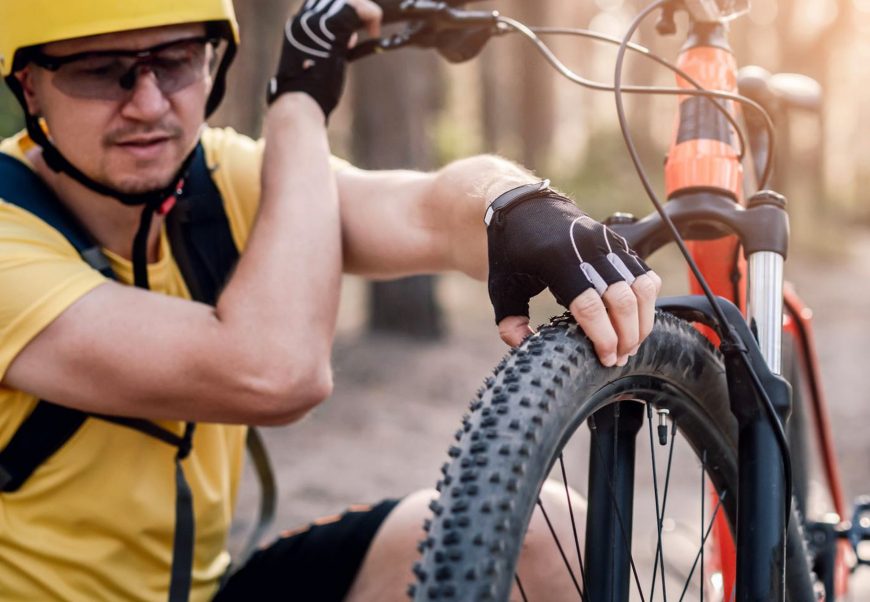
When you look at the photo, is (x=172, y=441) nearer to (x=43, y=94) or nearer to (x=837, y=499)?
(x=43, y=94)

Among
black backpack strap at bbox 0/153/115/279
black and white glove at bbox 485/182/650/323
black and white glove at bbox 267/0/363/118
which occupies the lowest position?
black and white glove at bbox 485/182/650/323

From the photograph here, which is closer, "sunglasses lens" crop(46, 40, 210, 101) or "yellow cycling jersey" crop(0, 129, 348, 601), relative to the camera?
"yellow cycling jersey" crop(0, 129, 348, 601)

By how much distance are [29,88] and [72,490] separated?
772 mm

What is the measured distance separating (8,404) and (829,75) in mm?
15128

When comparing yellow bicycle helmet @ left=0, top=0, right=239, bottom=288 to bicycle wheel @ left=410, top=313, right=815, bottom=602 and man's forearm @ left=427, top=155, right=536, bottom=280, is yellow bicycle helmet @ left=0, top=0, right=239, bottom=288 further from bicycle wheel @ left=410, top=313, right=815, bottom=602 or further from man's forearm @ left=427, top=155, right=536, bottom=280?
bicycle wheel @ left=410, top=313, right=815, bottom=602

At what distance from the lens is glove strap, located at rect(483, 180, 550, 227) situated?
143 cm

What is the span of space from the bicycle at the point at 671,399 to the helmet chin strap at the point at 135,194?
493 millimetres

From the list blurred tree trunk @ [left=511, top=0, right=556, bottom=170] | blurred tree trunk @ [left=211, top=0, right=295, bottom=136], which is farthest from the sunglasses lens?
blurred tree trunk @ [left=511, top=0, right=556, bottom=170]

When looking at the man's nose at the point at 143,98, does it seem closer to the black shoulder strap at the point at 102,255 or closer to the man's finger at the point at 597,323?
the black shoulder strap at the point at 102,255

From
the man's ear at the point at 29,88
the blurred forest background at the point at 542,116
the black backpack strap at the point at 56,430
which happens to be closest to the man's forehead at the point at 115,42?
the man's ear at the point at 29,88

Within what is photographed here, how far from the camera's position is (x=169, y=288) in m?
2.07

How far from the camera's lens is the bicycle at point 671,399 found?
1.10 meters

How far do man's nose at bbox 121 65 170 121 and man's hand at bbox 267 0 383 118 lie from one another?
28cm

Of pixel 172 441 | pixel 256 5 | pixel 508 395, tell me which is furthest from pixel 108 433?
pixel 256 5
